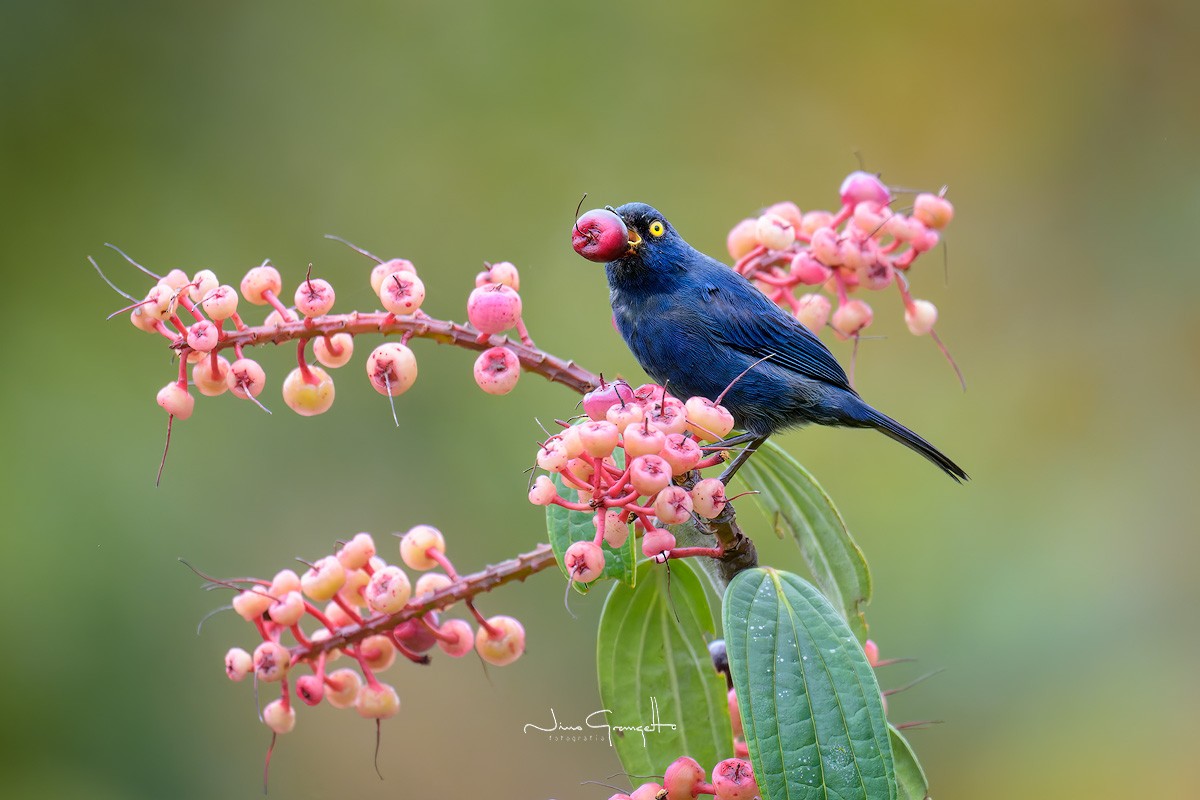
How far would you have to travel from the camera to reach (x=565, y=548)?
1.42 metres

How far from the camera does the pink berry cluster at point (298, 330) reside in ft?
4.53

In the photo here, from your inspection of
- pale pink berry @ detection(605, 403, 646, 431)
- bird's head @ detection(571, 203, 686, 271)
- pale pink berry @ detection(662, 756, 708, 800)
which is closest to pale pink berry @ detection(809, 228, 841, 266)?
bird's head @ detection(571, 203, 686, 271)

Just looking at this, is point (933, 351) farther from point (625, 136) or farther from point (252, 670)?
point (252, 670)

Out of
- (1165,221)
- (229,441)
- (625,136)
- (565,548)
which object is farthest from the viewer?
(625,136)

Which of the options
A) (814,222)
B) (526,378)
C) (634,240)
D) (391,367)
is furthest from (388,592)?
(526,378)

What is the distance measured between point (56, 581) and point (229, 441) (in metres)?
0.80

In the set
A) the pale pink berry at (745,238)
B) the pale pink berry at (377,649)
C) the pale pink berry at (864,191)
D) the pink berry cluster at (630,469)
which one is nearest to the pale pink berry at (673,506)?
the pink berry cluster at (630,469)

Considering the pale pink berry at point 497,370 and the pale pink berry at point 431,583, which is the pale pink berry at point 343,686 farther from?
the pale pink berry at point 497,370

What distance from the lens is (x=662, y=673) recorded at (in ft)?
5.27

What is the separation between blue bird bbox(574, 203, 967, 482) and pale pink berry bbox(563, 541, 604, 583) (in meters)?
1.01

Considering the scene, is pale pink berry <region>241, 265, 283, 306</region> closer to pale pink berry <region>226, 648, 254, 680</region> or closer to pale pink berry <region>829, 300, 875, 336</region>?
pale pink berry <region>226, 648, 254, 680</region>

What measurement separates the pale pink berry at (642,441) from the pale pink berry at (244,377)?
490 millimetres

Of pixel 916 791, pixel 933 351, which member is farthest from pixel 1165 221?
pixel 916 791

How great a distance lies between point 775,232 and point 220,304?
2.90ft
